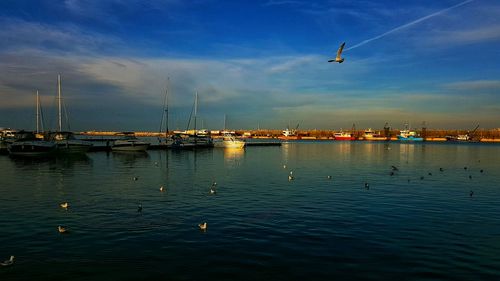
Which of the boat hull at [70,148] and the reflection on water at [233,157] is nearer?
the reflection on water at [233,157]

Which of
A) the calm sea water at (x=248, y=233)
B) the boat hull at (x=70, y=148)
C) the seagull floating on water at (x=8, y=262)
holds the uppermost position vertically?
the boat hull at (x=70, y=148)

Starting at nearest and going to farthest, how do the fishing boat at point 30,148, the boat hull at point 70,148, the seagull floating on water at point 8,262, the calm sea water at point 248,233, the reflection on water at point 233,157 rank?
the seagull floating on water at point 8,262 < the calm sea water at point 248,233 < the reflection on water at point 233,157 < the fishing boat at point 30,148 < the boat hull at point 70,148

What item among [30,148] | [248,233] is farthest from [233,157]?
[248,233]

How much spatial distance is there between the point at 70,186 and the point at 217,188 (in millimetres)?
12271

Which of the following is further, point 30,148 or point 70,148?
point 70,148

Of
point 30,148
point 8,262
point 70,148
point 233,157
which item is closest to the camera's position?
point 8,262

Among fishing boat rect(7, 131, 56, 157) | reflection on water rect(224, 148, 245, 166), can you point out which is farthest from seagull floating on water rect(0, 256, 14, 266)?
fishing boat rect(7, 131, 56, 157)

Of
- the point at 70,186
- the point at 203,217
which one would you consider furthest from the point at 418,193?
the point at 70,186

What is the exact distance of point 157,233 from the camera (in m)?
17.9

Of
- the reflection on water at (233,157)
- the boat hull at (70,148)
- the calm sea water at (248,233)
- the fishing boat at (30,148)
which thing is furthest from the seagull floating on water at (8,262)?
the boat hull at (70,148)

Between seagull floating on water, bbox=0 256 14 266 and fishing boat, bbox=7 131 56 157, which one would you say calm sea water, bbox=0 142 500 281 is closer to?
seagull floating on water, bbox=0 256 14 266

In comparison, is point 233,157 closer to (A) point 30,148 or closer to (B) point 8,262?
(A) point 30,148

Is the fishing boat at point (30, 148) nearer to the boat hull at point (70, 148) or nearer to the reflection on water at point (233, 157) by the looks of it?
the boat hull at point (70, 148)

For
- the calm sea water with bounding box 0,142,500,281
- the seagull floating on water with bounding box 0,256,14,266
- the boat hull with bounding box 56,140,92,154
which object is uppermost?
the boat hull with bounding box 56,140,92,154
